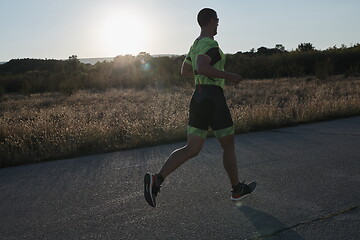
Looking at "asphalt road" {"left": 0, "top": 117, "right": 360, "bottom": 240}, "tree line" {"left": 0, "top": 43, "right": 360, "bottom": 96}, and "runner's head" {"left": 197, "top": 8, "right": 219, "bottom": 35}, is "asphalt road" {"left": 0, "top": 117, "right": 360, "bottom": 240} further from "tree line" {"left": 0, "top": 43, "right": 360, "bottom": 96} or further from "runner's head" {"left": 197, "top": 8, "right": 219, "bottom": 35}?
"tree line" {"left": 0, "top": 43, "right": 360, "bottom": 96}

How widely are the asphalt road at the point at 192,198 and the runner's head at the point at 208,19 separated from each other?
1654 millimetres

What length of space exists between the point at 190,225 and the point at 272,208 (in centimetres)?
82

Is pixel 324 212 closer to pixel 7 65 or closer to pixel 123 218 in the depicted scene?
pixel 123 218

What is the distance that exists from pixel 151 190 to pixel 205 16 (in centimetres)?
168

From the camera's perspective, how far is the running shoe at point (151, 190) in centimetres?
382

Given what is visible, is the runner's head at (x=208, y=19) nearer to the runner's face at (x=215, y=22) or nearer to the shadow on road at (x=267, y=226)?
the runner's face at (x=215, y=22)

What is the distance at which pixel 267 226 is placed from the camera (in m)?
3.35

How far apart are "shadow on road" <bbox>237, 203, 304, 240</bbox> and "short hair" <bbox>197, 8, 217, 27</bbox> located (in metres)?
1.74

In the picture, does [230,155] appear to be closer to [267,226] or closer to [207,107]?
[207,107]

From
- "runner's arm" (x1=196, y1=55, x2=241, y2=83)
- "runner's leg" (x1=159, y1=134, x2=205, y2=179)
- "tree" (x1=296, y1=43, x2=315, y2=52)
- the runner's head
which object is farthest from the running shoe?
"tree" (x1=296, y1=43, x2=315, y2=52)

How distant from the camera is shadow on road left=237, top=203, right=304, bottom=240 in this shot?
3.16m

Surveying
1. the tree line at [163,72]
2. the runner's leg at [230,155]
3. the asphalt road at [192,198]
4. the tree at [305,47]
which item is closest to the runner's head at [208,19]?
the runner's leg at [230,155]

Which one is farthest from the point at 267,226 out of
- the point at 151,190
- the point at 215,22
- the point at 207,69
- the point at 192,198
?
the point at 215,22

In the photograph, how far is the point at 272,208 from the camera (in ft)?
12.4
